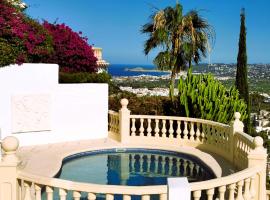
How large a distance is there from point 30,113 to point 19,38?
7.20 ft

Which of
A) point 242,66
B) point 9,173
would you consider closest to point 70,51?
point 242,66

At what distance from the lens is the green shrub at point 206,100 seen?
11.9 metres

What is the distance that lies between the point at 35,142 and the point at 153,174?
3864 mm

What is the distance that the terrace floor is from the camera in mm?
8711

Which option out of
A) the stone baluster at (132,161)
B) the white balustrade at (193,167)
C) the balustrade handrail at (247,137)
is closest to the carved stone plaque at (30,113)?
the white balustrade at (193,167)

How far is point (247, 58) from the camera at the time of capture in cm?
1622

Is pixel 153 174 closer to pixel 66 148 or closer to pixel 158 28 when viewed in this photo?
pixel 66 148

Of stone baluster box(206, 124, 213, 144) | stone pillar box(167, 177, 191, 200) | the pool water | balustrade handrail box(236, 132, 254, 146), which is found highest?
stone pillar box(167, 177, 191, 200)

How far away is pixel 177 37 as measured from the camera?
16.4 meters

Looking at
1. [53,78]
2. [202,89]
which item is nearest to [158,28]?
[202,89]

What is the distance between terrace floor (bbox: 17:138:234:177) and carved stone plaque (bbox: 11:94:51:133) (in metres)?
0.58

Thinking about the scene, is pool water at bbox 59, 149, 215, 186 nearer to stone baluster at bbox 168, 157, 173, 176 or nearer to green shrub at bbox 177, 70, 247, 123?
stone baluster at bbox 168, 157, 173, 176

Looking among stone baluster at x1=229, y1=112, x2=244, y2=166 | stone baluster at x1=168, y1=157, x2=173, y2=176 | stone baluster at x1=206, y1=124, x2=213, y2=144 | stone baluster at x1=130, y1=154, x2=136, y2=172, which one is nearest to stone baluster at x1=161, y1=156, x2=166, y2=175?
stone baluster at x1=168, y1=157, x2=173, y2=176

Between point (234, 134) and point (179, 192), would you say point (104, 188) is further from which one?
point (234, 134)
